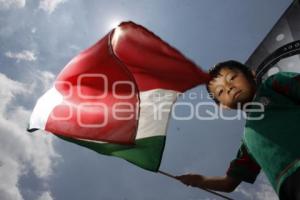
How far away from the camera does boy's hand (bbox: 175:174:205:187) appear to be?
418 cm

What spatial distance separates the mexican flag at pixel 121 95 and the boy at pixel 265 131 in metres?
0.43

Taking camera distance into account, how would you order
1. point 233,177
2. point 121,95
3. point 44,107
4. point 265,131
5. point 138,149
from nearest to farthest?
point 265,131 < point 233,177 < point 138,149 < point 121,95 < point 44,107

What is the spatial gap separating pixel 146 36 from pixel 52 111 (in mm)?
1654

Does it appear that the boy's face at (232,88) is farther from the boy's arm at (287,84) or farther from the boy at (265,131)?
the boy's arm at (287,84)

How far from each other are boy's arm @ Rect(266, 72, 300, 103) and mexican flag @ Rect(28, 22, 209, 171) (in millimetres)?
989

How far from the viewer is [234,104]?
4.06 m

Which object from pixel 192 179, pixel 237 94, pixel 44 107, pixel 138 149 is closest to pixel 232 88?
pixel 237 94

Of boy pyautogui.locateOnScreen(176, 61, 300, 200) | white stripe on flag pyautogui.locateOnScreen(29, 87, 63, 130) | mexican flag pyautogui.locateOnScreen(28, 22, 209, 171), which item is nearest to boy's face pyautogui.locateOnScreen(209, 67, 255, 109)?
boy pyautogui.locateOnScreen(176, 61, 300, 200)

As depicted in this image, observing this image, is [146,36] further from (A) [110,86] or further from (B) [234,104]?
(B) [234,104]

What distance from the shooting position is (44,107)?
523 cm

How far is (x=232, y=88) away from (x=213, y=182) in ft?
3.57

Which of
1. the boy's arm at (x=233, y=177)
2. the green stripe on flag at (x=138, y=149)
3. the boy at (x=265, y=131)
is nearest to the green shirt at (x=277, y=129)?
the boy at (x=265, y=131)

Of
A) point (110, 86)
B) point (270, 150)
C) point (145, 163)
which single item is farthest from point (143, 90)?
point (270, 150)

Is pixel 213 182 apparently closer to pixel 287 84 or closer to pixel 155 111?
pixel 155 111
